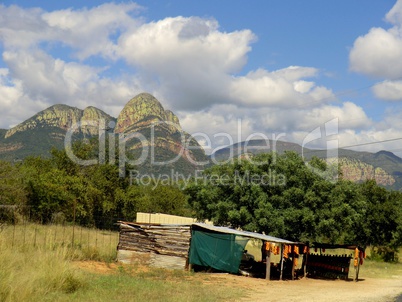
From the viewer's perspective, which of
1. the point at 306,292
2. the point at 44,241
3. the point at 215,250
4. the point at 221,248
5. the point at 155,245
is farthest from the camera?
the point at 221,248

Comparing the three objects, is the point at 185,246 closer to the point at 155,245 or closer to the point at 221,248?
the point at 155,245

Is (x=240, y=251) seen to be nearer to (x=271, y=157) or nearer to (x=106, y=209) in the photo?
(x=271, y=157)

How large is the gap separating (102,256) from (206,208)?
40.2ft

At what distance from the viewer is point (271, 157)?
112 ft

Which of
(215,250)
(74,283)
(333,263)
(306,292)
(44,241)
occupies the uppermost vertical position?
(44,241)

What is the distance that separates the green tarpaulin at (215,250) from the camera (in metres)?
25.4

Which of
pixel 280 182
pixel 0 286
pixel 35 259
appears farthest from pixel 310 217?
pixel 0 286

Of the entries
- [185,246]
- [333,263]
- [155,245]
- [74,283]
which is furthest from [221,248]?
[74,283]

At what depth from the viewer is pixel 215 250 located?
26.0m

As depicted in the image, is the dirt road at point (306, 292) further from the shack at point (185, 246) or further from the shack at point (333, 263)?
the shack at point (333, 263)

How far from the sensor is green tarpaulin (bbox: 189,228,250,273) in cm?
2544

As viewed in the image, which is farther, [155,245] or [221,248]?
[221,248]

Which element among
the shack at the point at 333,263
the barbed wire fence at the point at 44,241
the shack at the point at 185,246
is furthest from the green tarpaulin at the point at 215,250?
the shack at the point at 333,263

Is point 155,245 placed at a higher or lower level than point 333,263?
higher
